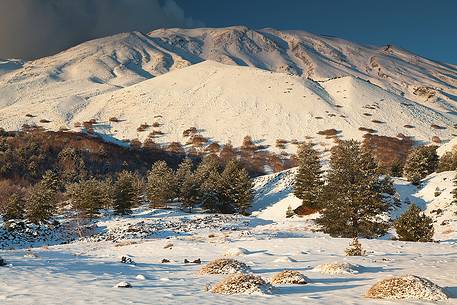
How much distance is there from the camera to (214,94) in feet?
419

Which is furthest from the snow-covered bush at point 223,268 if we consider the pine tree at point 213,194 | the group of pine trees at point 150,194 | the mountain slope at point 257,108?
the mountain slope at point 257,108

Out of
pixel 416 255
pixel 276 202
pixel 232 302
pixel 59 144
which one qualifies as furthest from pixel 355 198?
pixel 59 144

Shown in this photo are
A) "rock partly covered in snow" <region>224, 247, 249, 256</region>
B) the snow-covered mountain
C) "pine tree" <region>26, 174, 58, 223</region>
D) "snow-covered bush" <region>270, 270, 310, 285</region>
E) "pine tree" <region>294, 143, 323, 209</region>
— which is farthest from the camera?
the snow-covered mountain

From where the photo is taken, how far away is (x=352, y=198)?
107ft

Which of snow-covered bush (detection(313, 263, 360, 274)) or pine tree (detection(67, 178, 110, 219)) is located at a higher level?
pine tree (detection(67, 178, 110, 219))

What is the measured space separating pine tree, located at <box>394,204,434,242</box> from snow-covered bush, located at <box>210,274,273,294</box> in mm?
22388

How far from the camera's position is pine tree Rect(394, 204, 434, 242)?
31000 mm

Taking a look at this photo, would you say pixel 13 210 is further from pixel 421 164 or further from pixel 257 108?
pixel 257 108

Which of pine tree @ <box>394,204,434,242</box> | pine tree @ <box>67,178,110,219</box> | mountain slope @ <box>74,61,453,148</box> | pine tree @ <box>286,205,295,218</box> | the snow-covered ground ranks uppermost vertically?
mountain slope @ <box>74,61,453,148</box>

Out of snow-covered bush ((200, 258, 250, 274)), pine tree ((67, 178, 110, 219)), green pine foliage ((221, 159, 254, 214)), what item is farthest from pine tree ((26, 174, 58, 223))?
snow-covered bush ((200, 258, 250, 274))

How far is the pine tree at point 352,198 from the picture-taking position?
32469 millimetres

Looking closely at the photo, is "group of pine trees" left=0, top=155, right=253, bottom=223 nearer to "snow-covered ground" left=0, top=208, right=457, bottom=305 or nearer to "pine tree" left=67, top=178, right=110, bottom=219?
"pine tree" left=67, top=178, right=110, bottom=219

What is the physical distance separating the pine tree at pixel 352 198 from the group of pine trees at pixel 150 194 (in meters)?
25.0

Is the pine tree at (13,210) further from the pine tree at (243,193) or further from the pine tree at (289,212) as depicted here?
the pine tree at (289,212)
